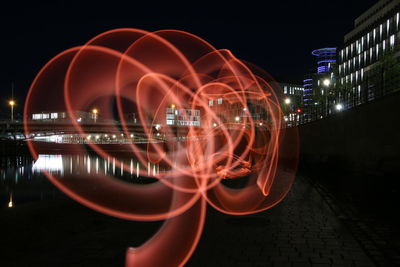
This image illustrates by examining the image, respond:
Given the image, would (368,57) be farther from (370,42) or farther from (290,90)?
(290,90)

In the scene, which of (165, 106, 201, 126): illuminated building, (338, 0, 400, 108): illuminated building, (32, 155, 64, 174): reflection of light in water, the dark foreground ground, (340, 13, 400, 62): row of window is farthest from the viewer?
(165, 106, 201, 126): illuminated building

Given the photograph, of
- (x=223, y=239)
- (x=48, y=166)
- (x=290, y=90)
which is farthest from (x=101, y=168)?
(x=290, y=90)

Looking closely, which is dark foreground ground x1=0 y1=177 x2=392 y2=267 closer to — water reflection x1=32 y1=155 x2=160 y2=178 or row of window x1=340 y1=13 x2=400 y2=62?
water reflection x1=32 y1=155 x2=160 y2=178

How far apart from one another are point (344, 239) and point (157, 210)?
674 cm

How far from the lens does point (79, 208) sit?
46.0 feet

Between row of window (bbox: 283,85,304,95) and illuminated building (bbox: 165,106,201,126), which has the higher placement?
row of window (bbox: 283,85,304,95)

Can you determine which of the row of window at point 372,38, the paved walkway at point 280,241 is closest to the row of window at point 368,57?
the row of window at point 372,38

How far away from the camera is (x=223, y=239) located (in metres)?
8.12

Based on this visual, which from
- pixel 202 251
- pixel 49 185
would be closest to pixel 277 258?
pixel 202 251

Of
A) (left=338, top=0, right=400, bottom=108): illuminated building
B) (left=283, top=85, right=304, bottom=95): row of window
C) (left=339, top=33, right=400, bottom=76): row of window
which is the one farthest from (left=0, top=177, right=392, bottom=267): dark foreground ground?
(left=283, top=85, right=304, bottom=95): row of window

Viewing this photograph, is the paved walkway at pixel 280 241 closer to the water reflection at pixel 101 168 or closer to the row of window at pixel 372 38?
the water reflection at pixel 101 168

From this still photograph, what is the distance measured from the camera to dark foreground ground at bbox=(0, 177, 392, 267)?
6.72 metres

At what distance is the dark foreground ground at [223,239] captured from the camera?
6.72m

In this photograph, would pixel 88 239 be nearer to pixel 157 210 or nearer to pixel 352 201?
pixel 157 210
